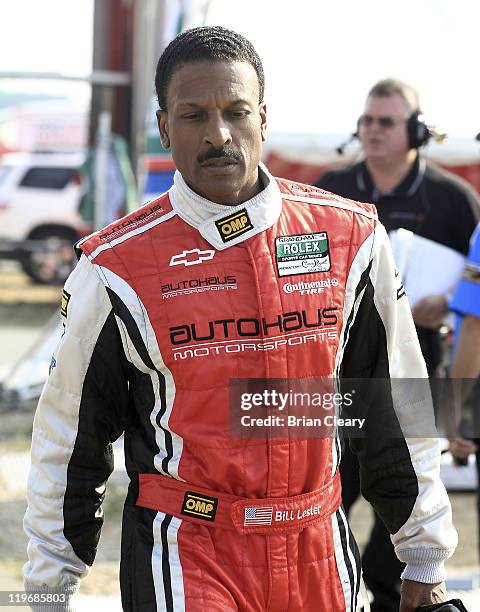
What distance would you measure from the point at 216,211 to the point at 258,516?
27.2 inches

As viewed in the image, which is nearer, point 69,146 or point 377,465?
point 377,465

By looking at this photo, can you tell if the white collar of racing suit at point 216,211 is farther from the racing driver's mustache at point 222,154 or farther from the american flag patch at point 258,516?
the american flag patch at point 258,516

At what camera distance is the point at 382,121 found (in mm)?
4918

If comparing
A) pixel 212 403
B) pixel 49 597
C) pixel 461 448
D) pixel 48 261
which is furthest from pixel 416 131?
pixel 48 261

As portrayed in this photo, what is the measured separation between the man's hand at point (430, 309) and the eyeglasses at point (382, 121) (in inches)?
31.2

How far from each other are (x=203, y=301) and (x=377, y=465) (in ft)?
2.10

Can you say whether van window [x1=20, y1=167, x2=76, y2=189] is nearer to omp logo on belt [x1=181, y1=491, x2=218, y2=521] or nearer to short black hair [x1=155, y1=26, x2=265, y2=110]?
short black hair [x1=155, y1=26, x2=265, y2=110]

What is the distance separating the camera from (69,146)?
27375 millimetres

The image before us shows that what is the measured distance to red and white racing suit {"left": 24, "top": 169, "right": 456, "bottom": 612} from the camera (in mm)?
2453

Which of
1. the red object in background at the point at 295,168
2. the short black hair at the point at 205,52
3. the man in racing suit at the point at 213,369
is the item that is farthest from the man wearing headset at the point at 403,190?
the red object in background at the point at 295,168

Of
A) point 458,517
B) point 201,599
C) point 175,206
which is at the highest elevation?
point 175,206

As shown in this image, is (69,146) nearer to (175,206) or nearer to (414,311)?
(414,311)

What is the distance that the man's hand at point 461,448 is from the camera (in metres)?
4.69

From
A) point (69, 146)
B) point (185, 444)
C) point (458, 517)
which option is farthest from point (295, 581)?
point (69, 146)
